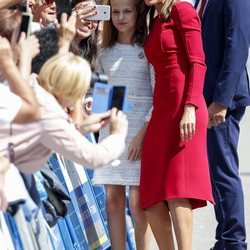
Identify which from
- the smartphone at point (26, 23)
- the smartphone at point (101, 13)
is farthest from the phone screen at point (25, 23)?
the smartphone at point (101, 13)

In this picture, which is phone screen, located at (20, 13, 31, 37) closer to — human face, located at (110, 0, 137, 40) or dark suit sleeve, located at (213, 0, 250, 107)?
human face, located at (110, 0, 137, 40)

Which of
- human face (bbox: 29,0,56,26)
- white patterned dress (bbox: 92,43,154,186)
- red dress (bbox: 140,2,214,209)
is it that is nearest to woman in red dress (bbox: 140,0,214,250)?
red dress (bbox: 140,2,214,209)

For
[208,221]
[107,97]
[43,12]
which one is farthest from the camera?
[208,221]

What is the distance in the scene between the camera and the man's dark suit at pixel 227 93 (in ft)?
18.4

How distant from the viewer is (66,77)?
3.58 m

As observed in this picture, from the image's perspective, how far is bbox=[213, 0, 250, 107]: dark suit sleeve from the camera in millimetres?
5594

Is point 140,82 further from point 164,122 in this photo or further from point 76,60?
point 76,60

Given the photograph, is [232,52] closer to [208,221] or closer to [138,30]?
[138,30]

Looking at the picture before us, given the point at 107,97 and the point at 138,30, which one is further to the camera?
the point at 138,30

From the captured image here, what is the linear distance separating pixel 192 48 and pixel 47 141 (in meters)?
1.83

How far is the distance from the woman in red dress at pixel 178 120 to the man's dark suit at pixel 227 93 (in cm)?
35

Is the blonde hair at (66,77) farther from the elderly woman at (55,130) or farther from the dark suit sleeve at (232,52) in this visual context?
the dark suit sleeve at (232,52)

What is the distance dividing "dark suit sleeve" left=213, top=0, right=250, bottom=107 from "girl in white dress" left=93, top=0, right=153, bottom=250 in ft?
1.24

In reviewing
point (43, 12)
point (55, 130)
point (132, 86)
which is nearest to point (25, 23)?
point (55, 130)
